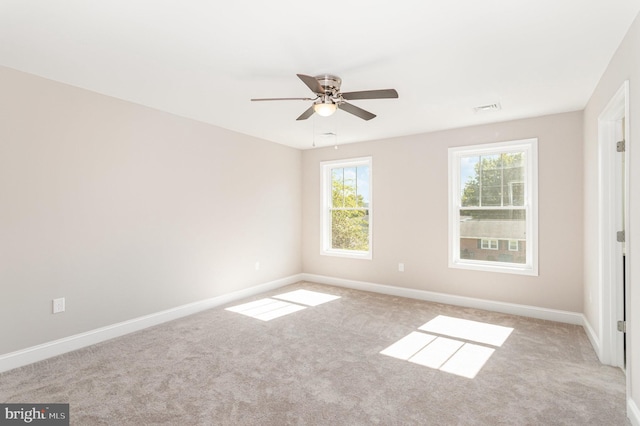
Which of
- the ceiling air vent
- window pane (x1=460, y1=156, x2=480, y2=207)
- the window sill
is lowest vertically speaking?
the window sill

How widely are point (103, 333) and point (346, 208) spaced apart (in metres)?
3.98

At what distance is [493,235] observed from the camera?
451 centimetres

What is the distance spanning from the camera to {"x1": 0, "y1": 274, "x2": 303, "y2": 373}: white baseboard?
2797 millimetres

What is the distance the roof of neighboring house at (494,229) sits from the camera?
14.2 feet

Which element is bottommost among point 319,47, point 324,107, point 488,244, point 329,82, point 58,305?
point 58,305

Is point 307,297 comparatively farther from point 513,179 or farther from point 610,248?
point 610,248

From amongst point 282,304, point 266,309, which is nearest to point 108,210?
point 266,309

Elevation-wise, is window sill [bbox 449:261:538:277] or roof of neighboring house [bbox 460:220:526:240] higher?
roof of neighboring house [bbox 460:220:526:240]

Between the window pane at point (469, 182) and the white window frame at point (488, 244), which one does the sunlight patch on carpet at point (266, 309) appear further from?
the window pane at point (469, 182)

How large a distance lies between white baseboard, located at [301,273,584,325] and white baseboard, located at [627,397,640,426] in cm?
202

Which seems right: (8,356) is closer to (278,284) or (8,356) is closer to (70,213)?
(70,213)

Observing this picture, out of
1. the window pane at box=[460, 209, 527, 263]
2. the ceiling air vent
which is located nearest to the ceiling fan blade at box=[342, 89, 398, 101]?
the ceiling air vent

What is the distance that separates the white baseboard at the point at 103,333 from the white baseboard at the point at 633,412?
14.1 feet

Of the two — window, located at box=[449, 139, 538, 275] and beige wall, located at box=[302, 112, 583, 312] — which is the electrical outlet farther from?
window, located at box=[449, 139, 538, 275]
